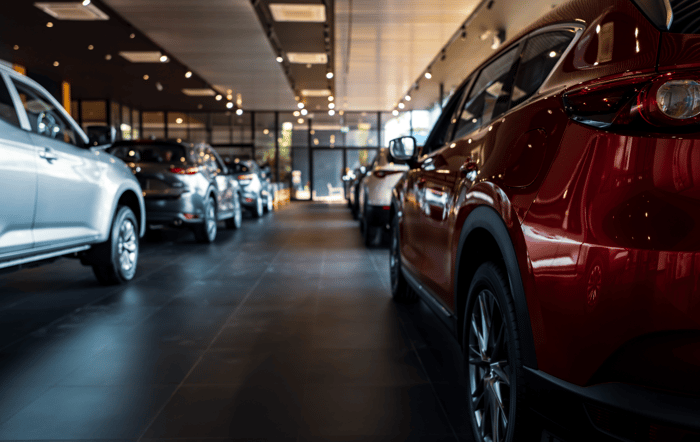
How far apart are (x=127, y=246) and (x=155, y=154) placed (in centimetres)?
322

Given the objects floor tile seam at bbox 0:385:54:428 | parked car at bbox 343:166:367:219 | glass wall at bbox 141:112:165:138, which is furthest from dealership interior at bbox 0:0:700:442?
glass wall at bbox 141:112:165:138

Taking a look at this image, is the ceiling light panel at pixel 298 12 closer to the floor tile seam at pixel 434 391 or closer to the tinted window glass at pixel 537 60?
the floor tile seam at pixel 434 391

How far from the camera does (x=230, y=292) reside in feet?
18.1

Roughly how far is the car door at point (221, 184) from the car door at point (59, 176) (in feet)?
15.1

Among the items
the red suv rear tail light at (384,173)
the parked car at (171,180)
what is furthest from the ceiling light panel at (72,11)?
the red suv rear tail light at (384,173)

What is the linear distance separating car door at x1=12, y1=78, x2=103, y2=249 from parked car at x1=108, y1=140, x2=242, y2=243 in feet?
10.9

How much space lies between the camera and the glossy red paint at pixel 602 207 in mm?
1350

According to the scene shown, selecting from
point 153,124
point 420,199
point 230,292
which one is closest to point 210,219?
point 230,292

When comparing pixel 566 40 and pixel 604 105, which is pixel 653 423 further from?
pixel 566 40

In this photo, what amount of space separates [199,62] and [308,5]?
20.4ft

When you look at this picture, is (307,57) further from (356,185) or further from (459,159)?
(459,159)

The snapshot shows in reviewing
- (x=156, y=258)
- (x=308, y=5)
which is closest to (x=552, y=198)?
(x=156, y=258)

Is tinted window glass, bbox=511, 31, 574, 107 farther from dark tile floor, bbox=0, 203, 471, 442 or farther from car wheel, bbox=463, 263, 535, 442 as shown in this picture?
dark tile floor, bbox=0, 203, 471, 442

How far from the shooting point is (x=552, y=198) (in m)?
1.59
